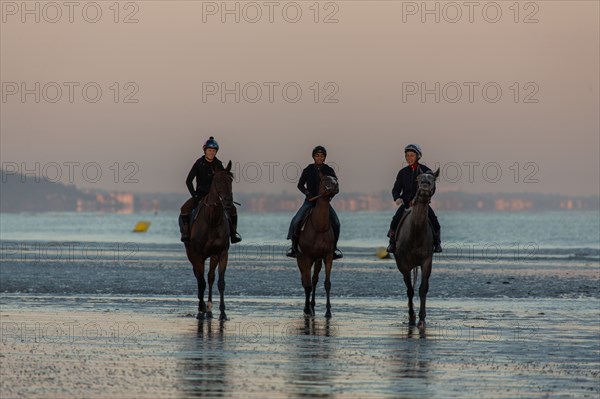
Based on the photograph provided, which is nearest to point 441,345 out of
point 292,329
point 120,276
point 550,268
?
point 292,329

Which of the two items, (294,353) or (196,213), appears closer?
(294,353)

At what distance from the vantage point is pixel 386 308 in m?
24.0

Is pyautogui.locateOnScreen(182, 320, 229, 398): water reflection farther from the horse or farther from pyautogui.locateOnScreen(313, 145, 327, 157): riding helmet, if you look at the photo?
pyautogui.locateOnScreen(313, 145, 327, 157): riding helmet

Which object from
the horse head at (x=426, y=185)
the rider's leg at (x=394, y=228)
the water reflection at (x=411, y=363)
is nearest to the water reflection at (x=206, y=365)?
the water reflection at (x=411, y=363)

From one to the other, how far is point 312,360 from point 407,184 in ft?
23.7

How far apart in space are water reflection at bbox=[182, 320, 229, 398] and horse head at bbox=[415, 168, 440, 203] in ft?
11.9

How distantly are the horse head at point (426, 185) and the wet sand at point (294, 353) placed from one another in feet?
6.52

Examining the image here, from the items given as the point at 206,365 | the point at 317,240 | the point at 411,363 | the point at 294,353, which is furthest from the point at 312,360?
the point at 317,240

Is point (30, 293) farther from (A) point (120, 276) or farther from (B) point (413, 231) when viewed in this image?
(B) point (413, 231)

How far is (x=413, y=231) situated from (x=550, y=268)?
25.6m

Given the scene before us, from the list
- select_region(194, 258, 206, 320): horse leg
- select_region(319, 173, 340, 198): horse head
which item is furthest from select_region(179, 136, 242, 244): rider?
select_region(319, 173, 340, 198): horse head

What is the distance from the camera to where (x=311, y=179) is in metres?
22.2

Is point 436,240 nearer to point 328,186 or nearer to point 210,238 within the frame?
point 328,186

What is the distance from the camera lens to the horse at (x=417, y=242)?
19.7 metres
